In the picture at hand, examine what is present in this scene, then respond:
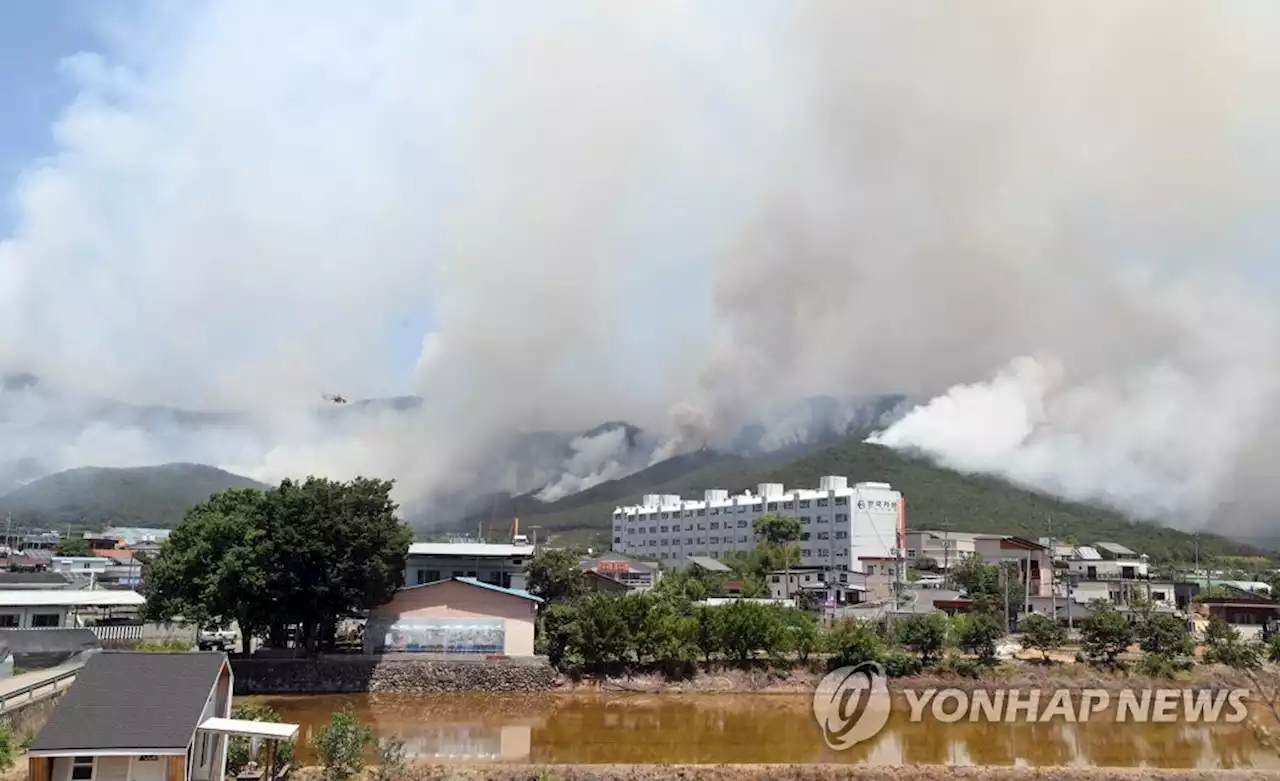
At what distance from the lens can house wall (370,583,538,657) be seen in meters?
38.2

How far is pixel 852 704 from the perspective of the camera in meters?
37.4

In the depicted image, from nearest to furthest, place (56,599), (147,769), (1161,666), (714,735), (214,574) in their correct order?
1. (147,769)
2. (714,735)
3. (214,574)
4. (56,599)
5. (1161,666)

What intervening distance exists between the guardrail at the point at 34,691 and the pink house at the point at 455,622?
12.4 metres

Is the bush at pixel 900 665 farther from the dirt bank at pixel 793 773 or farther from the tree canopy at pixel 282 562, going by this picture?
the tree canopy at pixel 282 562

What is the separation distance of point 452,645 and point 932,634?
68.0ft

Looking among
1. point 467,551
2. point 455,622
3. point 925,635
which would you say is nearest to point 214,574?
point 455,622

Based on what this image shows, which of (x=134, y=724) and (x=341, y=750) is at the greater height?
(x=134, y=724)

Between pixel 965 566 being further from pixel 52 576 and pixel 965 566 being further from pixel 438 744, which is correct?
pixel 52 576

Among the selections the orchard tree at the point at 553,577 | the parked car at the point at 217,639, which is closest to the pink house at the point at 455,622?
the parked car at the point at 217,639

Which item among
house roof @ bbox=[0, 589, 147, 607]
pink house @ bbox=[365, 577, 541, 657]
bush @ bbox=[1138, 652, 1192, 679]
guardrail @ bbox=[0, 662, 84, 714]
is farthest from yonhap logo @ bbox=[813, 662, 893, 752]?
house roof @ bbox=[0, 589, 147, 607]

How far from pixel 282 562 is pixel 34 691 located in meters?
10.4

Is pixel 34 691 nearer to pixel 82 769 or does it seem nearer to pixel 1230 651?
pixel 82 769

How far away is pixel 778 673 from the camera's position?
38906mm

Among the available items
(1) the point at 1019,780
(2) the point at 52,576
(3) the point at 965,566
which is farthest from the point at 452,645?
(3) the point at 965,566
